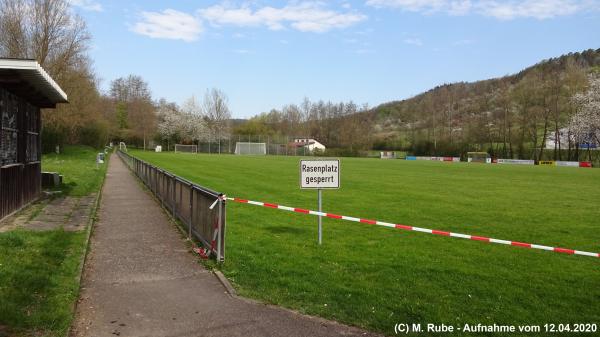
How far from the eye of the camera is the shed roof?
8.90 meters

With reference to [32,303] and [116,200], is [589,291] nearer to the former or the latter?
[32,303]

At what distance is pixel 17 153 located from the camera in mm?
11969

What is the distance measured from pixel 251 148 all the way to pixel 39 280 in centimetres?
10121

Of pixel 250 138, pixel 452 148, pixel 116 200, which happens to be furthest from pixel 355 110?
pixel 116 200

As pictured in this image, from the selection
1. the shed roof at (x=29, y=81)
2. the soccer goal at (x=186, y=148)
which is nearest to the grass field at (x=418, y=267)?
the shed roof at (x=29, y=81)

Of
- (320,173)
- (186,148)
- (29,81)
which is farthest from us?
(186,148)

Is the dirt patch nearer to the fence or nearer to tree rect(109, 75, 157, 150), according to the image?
the fence

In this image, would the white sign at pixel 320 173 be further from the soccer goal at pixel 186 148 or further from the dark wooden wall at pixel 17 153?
the soccer goal at pixel 186 148

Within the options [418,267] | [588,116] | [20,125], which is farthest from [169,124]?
[418,267]

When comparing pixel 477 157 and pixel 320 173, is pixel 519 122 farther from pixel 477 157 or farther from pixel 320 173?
pixel 320 173

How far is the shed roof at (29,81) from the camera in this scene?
8.90 metres

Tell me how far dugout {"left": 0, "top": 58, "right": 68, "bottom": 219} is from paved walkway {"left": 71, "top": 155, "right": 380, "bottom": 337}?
11.0 feet

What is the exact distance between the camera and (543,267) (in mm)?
7523

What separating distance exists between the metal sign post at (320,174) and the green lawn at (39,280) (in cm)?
387
